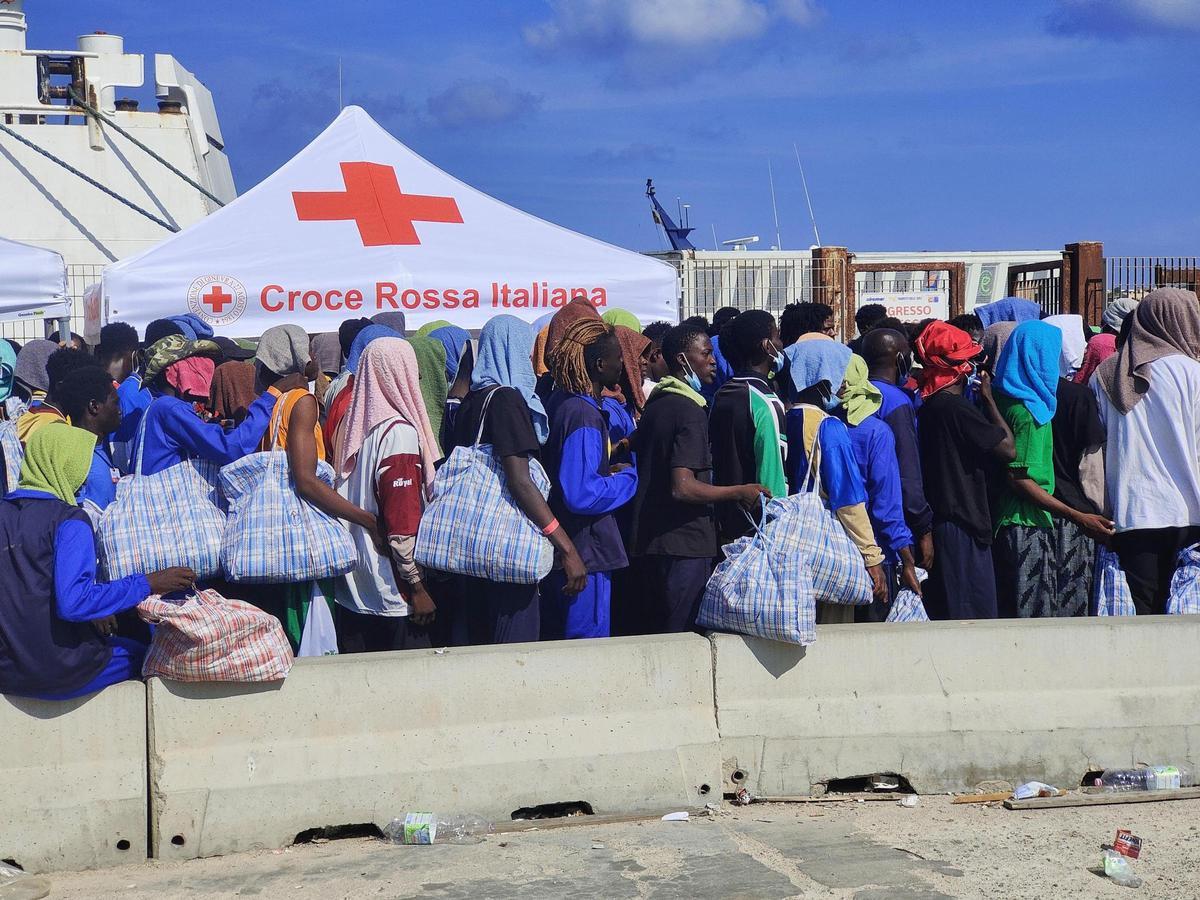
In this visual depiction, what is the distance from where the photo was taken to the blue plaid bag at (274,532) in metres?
4.88

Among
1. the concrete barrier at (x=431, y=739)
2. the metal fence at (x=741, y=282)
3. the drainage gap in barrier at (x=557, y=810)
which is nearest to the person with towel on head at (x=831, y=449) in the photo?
the concrete barrier at (x=431, y=739)

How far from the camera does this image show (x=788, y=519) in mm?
5145

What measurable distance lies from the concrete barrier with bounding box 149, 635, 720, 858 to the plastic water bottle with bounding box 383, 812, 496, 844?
4cm

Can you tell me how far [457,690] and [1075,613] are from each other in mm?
2838

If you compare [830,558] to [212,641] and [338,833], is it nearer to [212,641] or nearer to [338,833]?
[338,833]

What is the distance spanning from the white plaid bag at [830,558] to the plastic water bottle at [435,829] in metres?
1.58

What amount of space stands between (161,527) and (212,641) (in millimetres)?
551

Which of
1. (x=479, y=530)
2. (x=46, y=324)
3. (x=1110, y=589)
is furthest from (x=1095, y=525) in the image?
(x=46, y=324)

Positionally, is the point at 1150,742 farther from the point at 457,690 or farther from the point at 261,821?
the point at 261,821

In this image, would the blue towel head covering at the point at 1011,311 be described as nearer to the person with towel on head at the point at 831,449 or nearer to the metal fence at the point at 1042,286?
the person with towel on head at the point at 831,449

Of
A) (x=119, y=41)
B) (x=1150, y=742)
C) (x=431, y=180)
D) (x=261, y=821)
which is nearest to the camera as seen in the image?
(x=261, y=821)

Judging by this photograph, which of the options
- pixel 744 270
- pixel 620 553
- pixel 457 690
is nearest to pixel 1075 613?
pixel 620 553

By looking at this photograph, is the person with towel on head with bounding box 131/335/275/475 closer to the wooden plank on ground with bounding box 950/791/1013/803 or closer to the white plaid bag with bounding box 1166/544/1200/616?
the wooden plank on ground with bounding box 950/791/1013/803

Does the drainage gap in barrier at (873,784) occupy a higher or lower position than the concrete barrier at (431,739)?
lower
